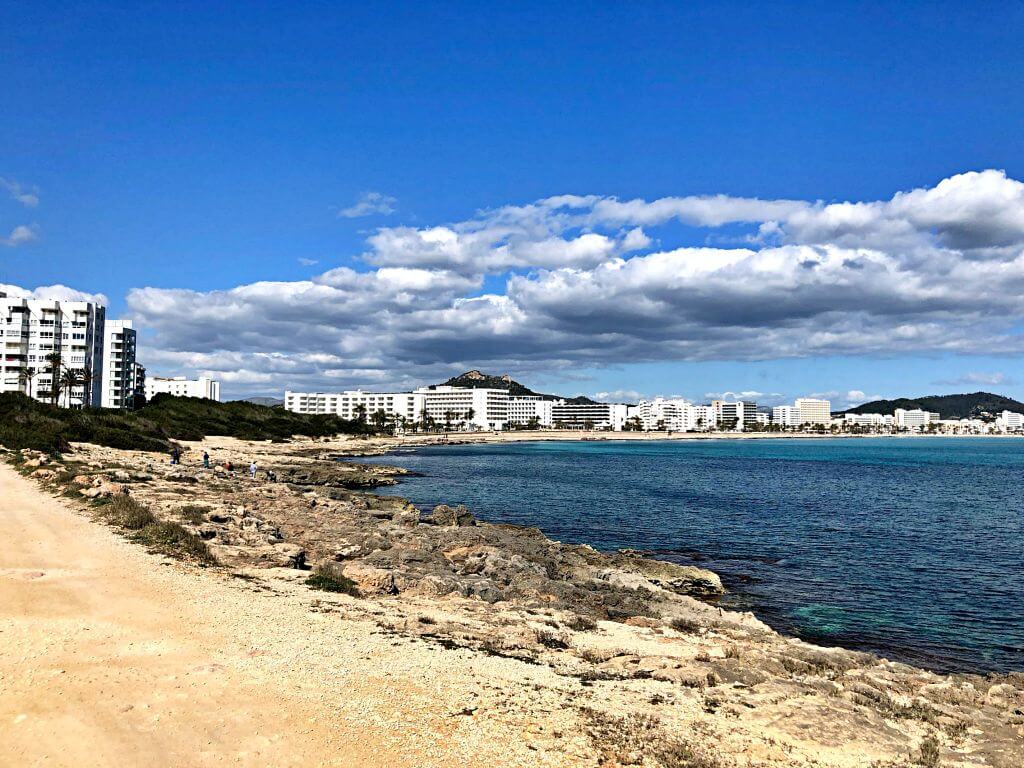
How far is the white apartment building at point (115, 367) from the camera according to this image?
12900 centimetres

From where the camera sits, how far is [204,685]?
35.6 feet

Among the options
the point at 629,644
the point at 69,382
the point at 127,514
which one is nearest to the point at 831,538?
the point at 629,644

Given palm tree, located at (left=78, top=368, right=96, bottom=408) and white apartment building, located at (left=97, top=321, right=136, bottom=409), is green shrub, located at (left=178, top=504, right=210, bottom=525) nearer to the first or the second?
palm tree, located at (left=78, top=368, right=96, bottom=408)

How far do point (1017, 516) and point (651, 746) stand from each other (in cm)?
5412

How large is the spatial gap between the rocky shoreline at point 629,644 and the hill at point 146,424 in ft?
108

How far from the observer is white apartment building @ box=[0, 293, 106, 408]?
11419 cm

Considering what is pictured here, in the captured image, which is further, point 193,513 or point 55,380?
point 55,380

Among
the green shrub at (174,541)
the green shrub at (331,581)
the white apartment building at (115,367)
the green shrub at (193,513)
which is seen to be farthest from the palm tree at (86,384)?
the green shrub at (331,581)

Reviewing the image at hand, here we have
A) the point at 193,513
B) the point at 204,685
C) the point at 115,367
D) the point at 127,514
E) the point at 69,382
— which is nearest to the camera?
the point at 204,685

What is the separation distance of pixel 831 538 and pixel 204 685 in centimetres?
3799

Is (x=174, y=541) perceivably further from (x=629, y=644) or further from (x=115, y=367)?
(x=115, y=367)

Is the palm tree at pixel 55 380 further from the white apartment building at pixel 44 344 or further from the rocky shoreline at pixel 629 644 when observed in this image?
the rocky shoreline at pixel 629 644

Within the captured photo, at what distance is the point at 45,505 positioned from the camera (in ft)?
91.4

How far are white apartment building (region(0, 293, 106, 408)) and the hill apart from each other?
539 inches
